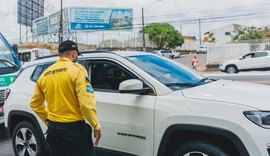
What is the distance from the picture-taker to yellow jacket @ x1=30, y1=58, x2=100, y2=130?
2975 millimetres

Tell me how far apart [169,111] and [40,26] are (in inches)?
2078

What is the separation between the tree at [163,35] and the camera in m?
61.4

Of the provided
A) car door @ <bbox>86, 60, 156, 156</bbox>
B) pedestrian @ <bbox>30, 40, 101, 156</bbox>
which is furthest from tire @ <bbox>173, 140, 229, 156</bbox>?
pedestrian @ <bbox>30, 40, 101, 156</bbox>

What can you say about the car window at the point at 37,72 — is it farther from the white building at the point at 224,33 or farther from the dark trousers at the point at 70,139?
the white building at the point at 224,33

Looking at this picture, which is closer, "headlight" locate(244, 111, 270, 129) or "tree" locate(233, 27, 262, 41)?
"headlight" locate(244, 111, 270, 129)

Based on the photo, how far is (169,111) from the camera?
131 inches

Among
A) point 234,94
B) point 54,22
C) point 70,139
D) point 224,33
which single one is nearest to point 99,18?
point 54,22

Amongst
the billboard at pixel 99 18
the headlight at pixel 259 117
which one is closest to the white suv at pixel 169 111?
the headlight at pixel 259 117

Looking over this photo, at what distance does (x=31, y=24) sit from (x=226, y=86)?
57.2 meters

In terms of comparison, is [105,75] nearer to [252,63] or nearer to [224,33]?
[252,63]

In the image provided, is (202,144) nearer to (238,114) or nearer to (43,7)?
(238,114)

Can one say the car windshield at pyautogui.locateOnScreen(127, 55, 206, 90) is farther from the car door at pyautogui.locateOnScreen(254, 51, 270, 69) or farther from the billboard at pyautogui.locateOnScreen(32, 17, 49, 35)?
the billboard at pyautogui.locateOnScreen(32, 17, 49, 35)

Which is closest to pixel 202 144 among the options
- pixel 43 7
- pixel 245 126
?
pixel 245 126

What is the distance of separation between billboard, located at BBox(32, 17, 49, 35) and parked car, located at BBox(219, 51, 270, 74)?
35.5 m
